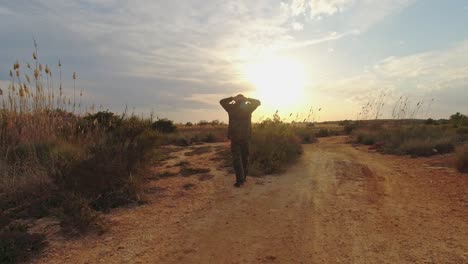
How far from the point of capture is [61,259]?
456 cm

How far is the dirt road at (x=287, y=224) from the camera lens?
463cm

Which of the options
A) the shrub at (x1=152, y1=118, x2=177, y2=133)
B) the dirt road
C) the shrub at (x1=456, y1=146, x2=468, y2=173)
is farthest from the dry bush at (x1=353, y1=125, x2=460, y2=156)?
the shrub at (x1=152, y1=118, x2=177, y2=133)

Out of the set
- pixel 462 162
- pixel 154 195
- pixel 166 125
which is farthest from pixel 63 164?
pixel 166 125

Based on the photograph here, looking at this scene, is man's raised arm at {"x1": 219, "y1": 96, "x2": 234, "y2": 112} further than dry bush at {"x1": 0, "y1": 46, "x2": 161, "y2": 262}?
Yes

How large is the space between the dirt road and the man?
56 centimetres

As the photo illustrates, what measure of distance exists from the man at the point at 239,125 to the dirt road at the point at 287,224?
555 mm

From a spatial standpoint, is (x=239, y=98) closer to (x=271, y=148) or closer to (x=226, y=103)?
(x=226, y=103)

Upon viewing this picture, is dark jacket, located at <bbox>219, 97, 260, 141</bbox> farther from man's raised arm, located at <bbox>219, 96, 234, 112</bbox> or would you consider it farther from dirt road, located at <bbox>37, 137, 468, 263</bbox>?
dirt road, located at <bbox>37, 137, 468, 263</bbox>

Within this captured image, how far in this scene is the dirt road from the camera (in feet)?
15.2

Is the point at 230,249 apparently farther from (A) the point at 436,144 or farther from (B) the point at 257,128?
(A) the point at 436,144

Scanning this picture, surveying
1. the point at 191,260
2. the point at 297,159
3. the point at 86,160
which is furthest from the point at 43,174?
the point at 297,159

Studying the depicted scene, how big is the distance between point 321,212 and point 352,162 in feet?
22.1

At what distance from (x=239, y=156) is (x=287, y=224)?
3.03 metres

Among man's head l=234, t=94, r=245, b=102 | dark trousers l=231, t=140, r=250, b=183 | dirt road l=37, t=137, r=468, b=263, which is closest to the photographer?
dirt road l=37, t=137, r=468, b=263
